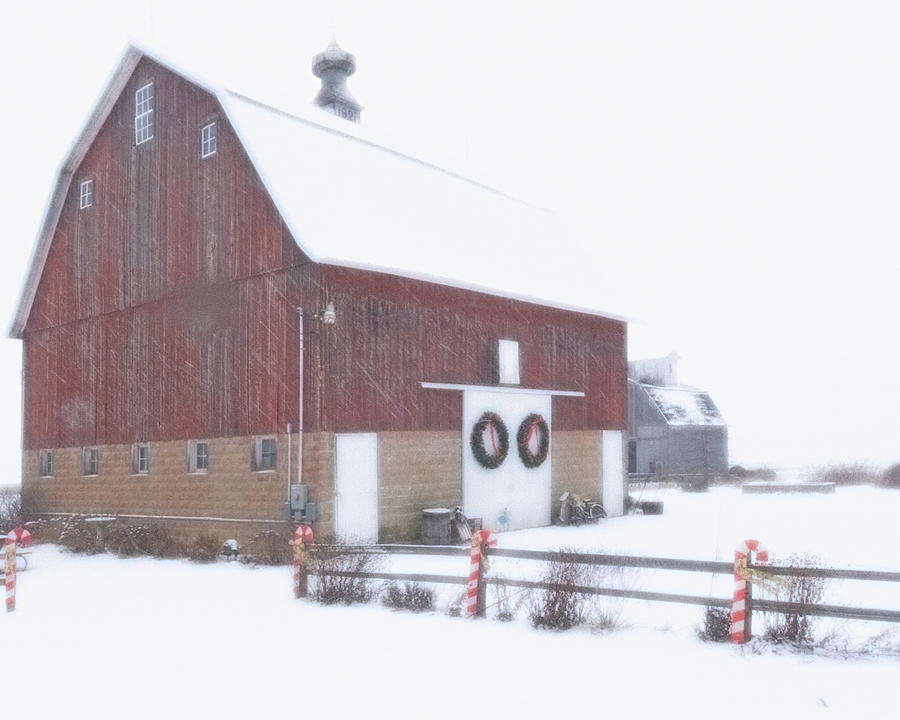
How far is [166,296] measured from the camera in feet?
69.3

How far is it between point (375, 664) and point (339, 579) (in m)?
3.30

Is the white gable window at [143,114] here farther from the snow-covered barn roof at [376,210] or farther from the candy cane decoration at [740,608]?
the candy cane decoration at [740,608]

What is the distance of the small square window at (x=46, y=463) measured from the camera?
24.2 metres

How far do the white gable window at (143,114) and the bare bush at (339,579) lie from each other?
12.6 meters

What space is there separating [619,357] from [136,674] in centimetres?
1934

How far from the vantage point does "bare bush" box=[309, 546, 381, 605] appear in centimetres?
1245

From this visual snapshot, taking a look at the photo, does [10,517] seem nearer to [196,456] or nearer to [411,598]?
[196,456]

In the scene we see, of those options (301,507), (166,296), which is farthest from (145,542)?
(166,296)

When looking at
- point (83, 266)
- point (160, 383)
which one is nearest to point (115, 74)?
point (83, 266)

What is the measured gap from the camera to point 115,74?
2212 cm

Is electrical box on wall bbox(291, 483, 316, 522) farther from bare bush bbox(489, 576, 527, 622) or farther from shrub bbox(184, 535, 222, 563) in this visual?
bare bush bbox(489, 576, 527, 622)

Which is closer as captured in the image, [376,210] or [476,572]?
[476,572]

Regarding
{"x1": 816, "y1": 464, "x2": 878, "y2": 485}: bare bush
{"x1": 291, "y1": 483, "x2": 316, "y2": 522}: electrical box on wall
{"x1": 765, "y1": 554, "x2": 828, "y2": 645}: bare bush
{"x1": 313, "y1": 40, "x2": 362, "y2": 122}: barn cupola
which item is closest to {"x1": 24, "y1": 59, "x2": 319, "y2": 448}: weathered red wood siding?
{"x1": 291, "y1": 483, "x2": 316, "y2": 522}: electrical box on wall

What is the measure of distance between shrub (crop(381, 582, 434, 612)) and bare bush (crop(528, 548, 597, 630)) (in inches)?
58.3
